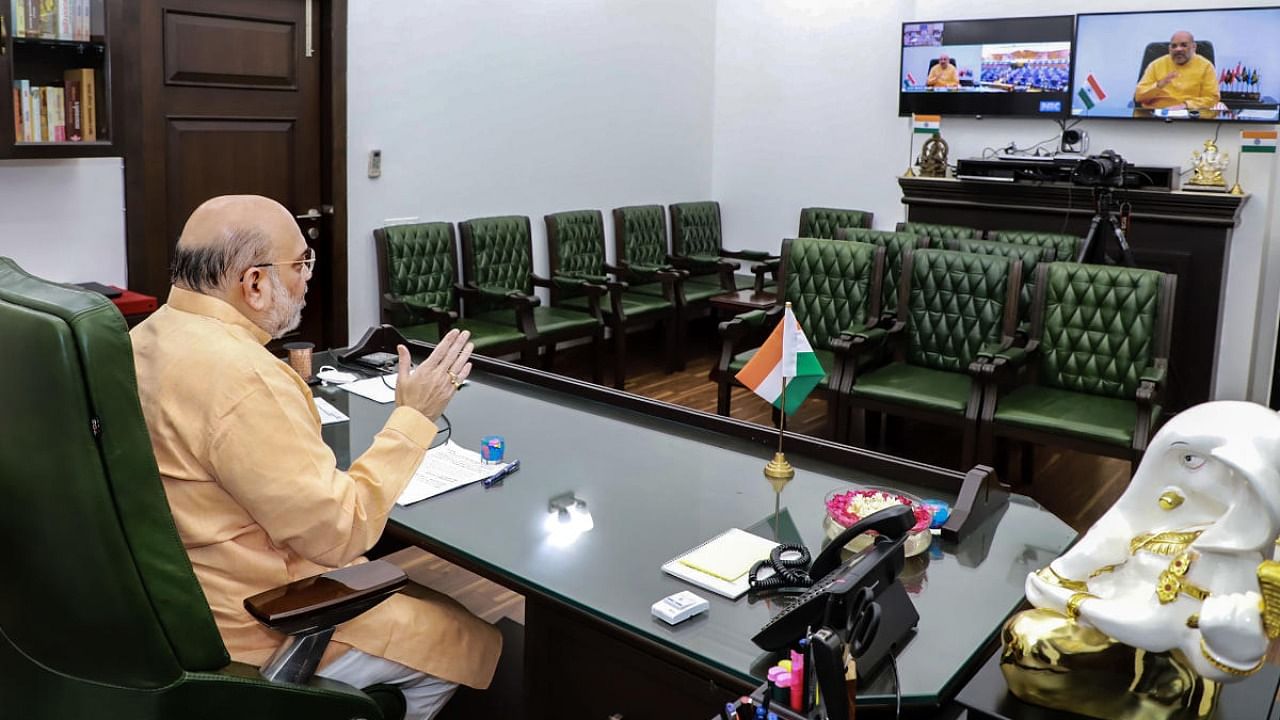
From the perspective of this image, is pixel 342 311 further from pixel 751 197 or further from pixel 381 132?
pixel 751 197

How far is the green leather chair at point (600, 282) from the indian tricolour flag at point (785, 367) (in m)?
3.79

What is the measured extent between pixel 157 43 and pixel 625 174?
132 inches

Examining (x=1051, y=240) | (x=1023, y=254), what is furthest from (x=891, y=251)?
(x=1051, y=240)

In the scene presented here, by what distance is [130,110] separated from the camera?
469cm

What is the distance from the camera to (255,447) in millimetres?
1712

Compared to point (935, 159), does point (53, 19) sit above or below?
above

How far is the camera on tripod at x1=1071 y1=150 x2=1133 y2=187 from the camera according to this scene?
596 centimetres

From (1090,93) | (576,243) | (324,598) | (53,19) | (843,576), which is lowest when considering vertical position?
(324,598)

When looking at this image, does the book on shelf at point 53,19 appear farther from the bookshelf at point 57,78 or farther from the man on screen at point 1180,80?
the man on screen at point 1180,80

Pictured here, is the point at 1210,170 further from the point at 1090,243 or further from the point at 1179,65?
the point at 1090,243

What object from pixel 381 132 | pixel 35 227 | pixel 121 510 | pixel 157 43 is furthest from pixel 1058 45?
pixel 121 510

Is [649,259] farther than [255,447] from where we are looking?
Yes

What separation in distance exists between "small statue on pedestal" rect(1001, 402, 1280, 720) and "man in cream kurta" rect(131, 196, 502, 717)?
105cm

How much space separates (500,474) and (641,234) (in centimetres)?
510
